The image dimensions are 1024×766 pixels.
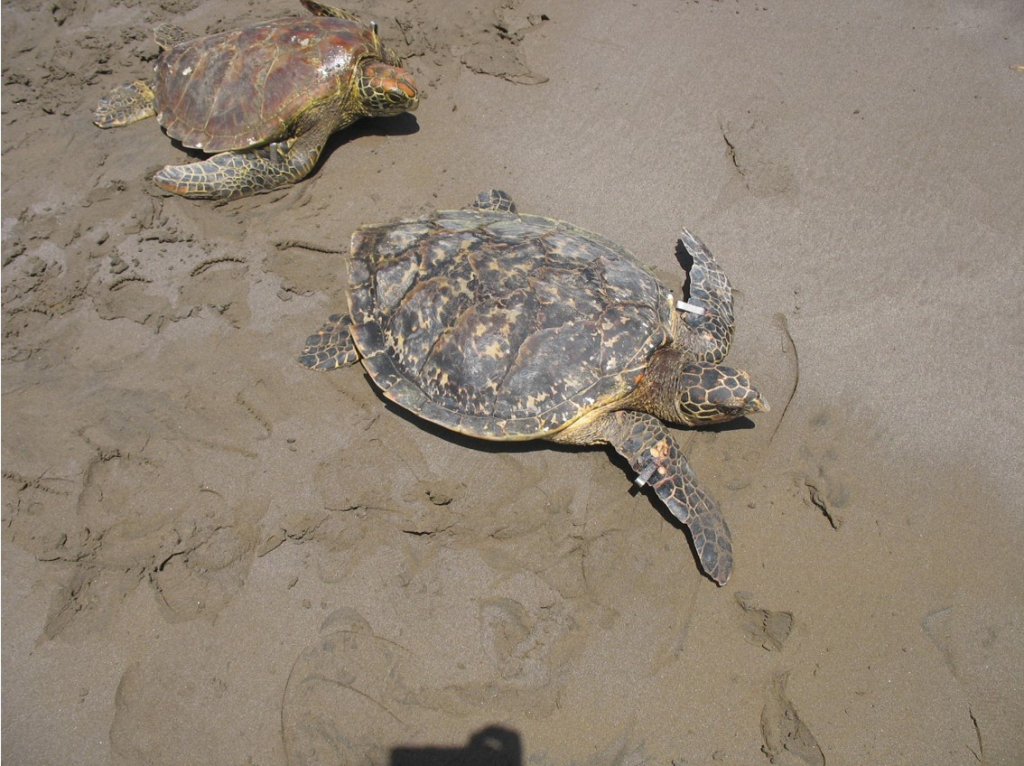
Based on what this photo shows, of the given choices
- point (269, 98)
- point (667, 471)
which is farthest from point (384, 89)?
point (667, 471)

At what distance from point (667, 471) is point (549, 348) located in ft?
3.79

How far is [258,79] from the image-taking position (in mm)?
5387

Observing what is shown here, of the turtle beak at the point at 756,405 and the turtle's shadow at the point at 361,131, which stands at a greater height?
the turtle beak at the point at 756,405

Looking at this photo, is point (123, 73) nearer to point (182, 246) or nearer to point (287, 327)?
point (182, 246)

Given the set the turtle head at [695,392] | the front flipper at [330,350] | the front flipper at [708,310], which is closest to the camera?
the turtle head at [695,392]

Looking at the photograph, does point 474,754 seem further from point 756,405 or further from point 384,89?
point 384,89

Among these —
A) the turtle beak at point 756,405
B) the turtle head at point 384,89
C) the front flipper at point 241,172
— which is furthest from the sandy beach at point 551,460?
the turtle beak at point 756,405

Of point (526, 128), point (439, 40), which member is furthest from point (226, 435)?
point (439, 40)

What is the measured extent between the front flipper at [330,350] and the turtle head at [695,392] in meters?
2.28

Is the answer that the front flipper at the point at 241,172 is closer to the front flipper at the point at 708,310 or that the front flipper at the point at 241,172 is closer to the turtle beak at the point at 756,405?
the front flipper at the point at 708,310

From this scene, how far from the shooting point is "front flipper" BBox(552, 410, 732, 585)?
3.65m

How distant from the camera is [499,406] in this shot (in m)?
3.85

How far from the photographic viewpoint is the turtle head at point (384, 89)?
5453 millimetres

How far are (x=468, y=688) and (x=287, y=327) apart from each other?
10.2 ft
